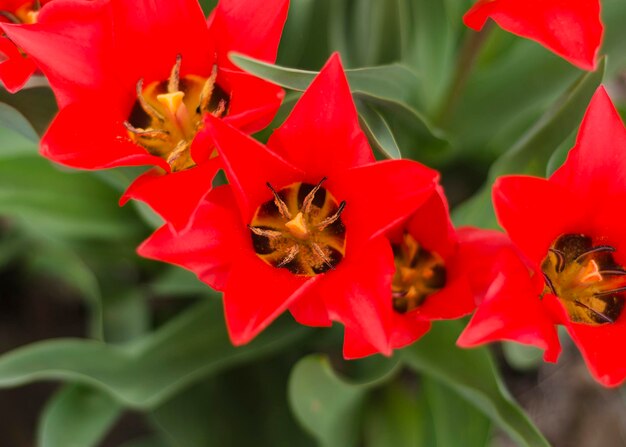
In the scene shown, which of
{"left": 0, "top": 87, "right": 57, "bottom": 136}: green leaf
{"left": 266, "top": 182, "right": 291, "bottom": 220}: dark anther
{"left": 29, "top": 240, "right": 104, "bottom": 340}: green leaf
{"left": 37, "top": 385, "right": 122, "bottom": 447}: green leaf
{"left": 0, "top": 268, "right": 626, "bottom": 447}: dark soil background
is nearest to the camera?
{"left": 266, "top": 182, "right": 291, "bottom": 220}: dark anther

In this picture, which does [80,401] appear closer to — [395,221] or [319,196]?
[319,196]

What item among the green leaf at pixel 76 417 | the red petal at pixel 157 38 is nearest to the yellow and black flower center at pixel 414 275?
the red petal at pixel 157 38

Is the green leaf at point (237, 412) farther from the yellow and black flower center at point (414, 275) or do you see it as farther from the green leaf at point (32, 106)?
the green leaf at point (32, 106)

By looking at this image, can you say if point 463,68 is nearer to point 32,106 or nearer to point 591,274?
point 591,274

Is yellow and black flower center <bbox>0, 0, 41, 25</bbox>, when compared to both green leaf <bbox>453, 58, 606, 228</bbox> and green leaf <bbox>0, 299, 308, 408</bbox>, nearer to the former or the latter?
green leaf <bbox>0, 299, 308, 408</bbox>

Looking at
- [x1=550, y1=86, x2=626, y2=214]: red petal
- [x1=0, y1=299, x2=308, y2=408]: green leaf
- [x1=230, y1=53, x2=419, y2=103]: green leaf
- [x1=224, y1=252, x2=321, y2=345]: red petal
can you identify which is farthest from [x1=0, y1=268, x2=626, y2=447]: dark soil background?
[x1=224, y1=252, x2=321, y2=345]: red petal

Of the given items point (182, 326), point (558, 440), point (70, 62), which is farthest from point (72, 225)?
point (558, 440)
